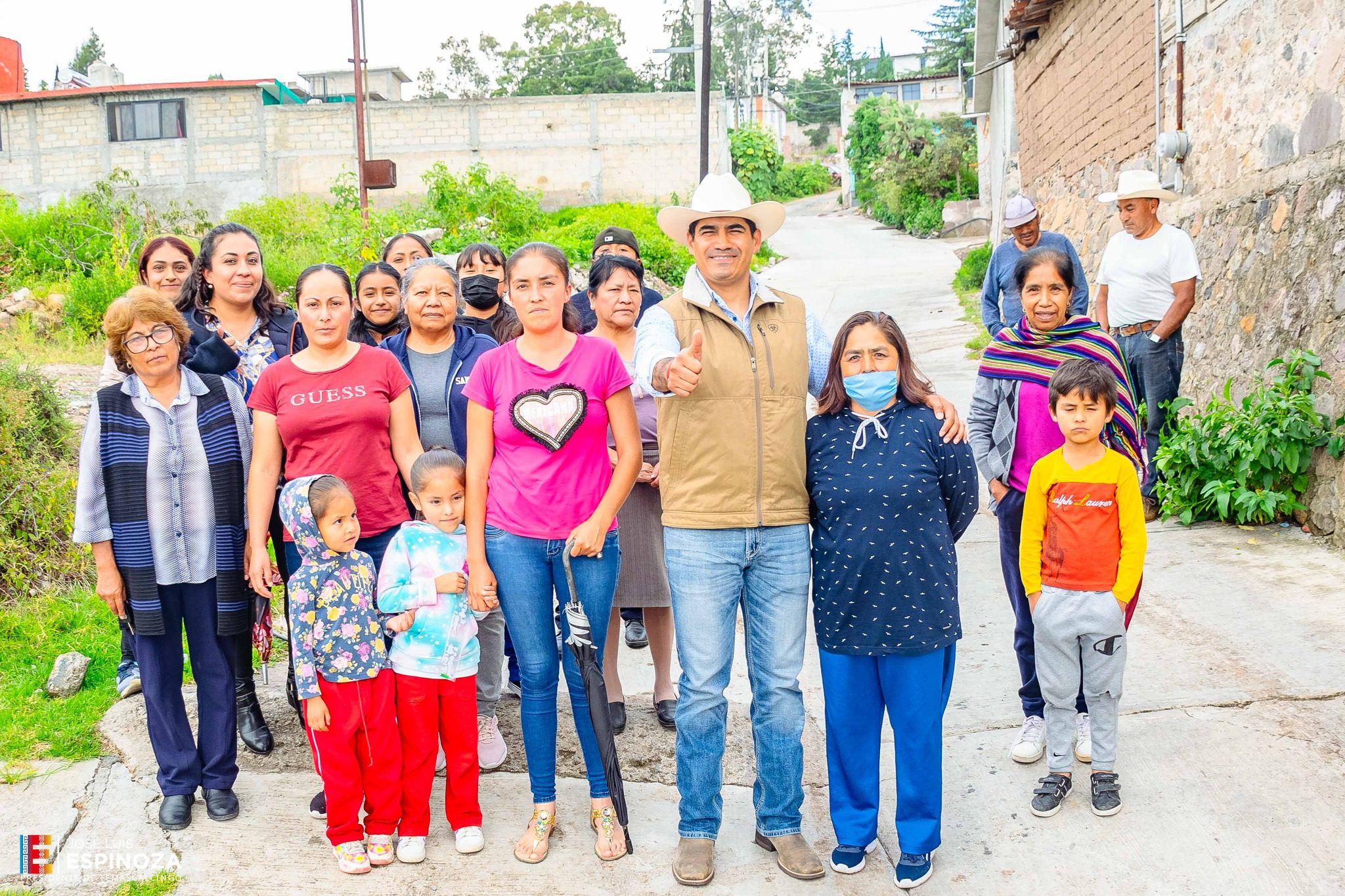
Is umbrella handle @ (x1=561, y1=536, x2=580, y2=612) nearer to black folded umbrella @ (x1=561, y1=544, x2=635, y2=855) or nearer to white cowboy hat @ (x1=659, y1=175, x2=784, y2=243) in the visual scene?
black folded umbrella @ (x1=561, y1=544, x2=635, y2=855)

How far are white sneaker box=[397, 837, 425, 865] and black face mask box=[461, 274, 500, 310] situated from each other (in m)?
2.61

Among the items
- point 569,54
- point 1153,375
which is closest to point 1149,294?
point 1153,375

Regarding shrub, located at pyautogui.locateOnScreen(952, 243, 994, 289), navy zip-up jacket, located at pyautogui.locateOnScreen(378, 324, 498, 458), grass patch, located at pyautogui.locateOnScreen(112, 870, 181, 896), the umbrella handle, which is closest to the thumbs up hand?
the umbrella handle

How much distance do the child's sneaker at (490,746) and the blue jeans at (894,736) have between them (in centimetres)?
Result: 141

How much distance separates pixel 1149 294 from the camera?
20.4 feet

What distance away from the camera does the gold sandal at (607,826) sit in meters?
3.39

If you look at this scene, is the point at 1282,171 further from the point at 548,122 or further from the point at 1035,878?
the point at 548,122

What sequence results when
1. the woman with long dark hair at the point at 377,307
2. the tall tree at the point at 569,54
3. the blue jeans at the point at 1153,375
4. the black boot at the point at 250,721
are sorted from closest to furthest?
the black boot at the point at 250,721, the woman with long dark hair at the point at 377,307, the blue jeans at the point at 1153,375, the tall tree at the point at 569,54

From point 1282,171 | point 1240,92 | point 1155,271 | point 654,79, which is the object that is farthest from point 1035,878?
point 654,79

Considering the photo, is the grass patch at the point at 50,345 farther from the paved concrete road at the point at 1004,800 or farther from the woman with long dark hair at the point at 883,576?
the woman with long dark hair at the point at 883,576

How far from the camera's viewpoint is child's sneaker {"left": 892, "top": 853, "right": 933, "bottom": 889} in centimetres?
315

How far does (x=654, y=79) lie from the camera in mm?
53938

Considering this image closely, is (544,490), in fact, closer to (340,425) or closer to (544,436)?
(544,436)

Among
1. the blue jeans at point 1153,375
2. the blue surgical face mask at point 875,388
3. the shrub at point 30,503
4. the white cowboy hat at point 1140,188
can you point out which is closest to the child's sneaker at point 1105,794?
the blue surgical face mask at point 875,388
